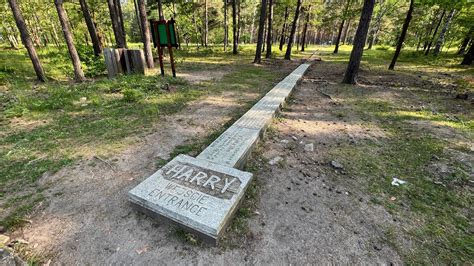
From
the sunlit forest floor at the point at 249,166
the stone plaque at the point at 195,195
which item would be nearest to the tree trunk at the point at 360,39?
the sunlit forest floor at the point at 249,166

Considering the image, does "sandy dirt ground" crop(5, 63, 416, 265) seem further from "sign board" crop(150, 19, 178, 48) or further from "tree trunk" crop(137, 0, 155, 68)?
"tree trunk" crop(137, 0, 155, 68)

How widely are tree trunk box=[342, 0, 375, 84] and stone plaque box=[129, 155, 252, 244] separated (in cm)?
850

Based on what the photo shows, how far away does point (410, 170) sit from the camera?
3.65 metres

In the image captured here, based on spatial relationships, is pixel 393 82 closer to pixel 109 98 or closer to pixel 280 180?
pixel 280 180

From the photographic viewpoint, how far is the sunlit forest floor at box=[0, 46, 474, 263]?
2305mm

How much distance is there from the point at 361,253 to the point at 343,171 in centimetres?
158

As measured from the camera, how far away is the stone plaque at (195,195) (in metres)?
2.26

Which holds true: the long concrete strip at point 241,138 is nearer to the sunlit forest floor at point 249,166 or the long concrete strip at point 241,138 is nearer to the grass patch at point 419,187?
the sunlit forest floor at point 249,166

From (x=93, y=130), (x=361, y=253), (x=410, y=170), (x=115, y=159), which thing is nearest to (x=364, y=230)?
(x=361, y=253)

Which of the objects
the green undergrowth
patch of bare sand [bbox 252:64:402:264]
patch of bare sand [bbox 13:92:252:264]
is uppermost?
the green undergrowth

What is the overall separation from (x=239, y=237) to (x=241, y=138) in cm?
197

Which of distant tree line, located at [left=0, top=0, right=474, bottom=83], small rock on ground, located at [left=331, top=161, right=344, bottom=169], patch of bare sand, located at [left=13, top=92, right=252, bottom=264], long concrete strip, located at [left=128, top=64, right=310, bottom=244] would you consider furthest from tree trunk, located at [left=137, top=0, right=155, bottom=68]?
small rock on ground, located at [left=331, top=161, right=344, bottom=169]

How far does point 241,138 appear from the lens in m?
4.04

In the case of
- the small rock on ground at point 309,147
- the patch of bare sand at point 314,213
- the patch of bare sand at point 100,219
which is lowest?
the patch of bare sand at point 314,213
